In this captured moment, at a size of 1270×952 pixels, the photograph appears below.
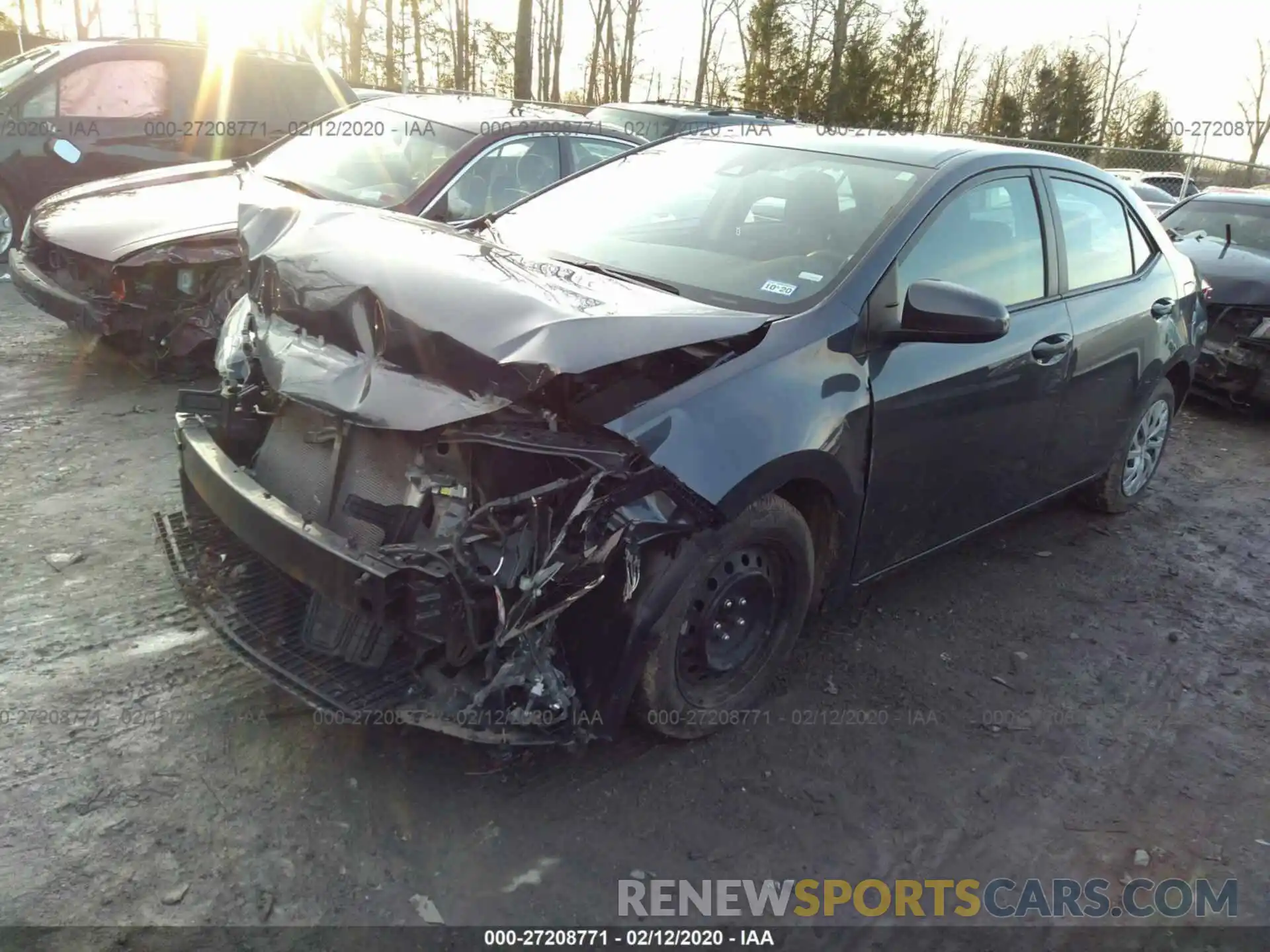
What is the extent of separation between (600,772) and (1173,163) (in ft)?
88.0

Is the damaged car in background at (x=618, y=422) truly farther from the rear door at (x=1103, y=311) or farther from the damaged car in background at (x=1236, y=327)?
the damaged car in background at (x=1236, y=327)

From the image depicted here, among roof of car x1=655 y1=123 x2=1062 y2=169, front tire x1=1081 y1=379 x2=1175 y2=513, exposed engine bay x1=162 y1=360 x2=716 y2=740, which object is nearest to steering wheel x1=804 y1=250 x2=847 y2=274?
roof of car x1=655 y1=123 x2=1062 y2=169

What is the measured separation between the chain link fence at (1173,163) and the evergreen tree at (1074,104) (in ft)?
38.1

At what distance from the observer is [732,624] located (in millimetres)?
3066

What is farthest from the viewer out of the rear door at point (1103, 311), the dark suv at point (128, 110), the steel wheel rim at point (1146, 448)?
the dark suv at point (128, 110)

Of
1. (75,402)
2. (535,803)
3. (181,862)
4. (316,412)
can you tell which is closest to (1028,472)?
(535,803)

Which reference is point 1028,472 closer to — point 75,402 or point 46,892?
point 46,892

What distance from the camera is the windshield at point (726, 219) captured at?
10.9 ft

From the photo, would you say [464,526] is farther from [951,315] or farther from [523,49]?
[523,49]

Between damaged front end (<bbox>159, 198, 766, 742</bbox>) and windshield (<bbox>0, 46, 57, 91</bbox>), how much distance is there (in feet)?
25.5

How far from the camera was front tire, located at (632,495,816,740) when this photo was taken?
2.80 m

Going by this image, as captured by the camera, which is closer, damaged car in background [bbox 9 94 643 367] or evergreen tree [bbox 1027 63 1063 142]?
damaged car in background [bbox 9 94 643 367]

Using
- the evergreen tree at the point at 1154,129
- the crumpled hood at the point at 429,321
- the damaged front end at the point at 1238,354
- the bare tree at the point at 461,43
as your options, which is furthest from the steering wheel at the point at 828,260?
the evergreen tree at the point at 1154,129

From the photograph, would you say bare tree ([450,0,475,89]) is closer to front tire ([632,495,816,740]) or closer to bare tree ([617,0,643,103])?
bare tree ([617,0,643,103])
